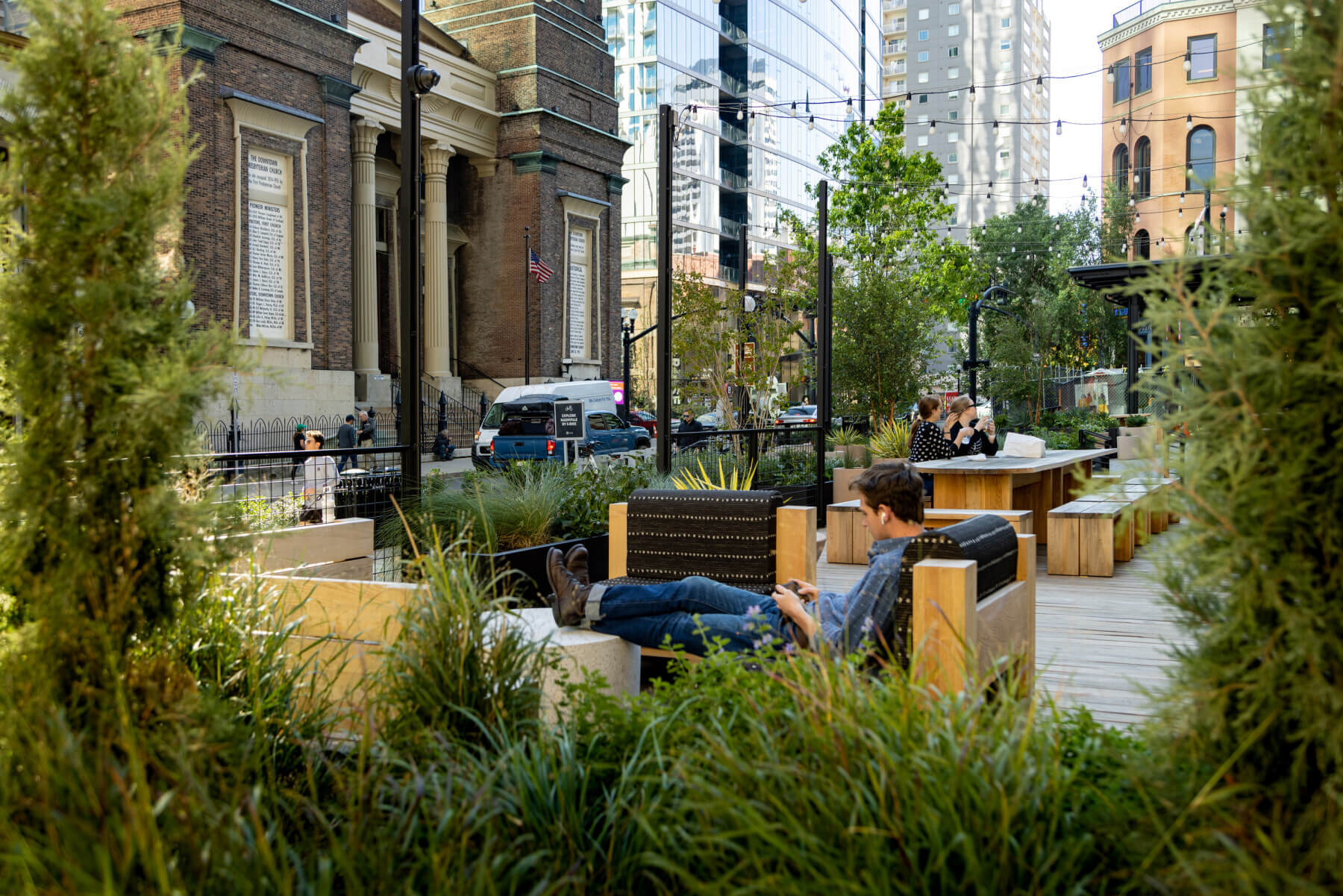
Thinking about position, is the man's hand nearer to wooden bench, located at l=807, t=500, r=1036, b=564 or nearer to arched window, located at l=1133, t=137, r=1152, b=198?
wooden bench, located at l=807, t=500, r=1036, b=564

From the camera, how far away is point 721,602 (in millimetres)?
4527

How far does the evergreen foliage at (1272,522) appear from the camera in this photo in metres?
1.96

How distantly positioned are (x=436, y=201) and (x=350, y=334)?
7464 mm

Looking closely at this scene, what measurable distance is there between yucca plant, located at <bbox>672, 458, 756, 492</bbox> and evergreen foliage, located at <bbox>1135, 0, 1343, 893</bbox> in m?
5.09

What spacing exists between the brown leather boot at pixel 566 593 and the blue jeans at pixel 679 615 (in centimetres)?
7

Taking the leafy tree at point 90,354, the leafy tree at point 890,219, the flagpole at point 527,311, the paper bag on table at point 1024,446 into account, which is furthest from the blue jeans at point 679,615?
the flagpole at point 527,311

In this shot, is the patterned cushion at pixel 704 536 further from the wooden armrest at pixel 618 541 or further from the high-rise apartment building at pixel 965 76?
the high-rise apartment building at pixel 965 76

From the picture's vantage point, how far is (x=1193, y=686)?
2.18 meters

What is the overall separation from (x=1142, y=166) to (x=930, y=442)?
44702mm

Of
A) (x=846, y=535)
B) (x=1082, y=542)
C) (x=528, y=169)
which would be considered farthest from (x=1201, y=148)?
(x=846, y=535)

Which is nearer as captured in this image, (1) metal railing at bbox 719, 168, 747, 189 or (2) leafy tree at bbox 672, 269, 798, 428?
(2) leafy tree at bbox 672, 269, 798, 428

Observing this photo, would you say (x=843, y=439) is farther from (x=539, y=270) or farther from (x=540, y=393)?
(x=539, y=270)

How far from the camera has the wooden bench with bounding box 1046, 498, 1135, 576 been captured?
29.1 ft

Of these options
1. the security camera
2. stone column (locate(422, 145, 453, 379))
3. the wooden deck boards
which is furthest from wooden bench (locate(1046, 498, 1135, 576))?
stone column (locate(422, 145, 453, 379))
